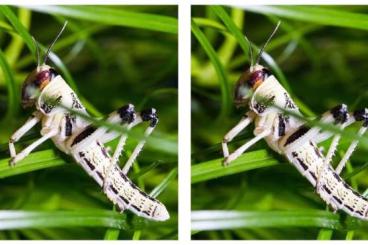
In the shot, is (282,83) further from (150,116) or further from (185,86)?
(150,116)

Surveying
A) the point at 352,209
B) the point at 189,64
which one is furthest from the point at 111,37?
the point at 352,209

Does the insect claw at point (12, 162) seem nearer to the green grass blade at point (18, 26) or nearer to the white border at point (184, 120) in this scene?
the green grass blade at point (18, 26)

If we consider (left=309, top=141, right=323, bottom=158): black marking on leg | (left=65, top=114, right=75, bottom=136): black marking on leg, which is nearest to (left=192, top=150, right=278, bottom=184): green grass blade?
(left=309, top=141, right=323, bottom=158): black marking on leg

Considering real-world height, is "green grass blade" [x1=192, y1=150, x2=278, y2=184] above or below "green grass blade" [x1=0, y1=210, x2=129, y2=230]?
above

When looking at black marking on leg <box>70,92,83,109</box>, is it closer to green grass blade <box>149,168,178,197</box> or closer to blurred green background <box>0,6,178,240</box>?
blurred green background <box>0,6,178,240</box>

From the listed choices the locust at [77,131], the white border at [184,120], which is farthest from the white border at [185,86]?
the locust at [77,131]

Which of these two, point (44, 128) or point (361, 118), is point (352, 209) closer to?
point (361, 118)
